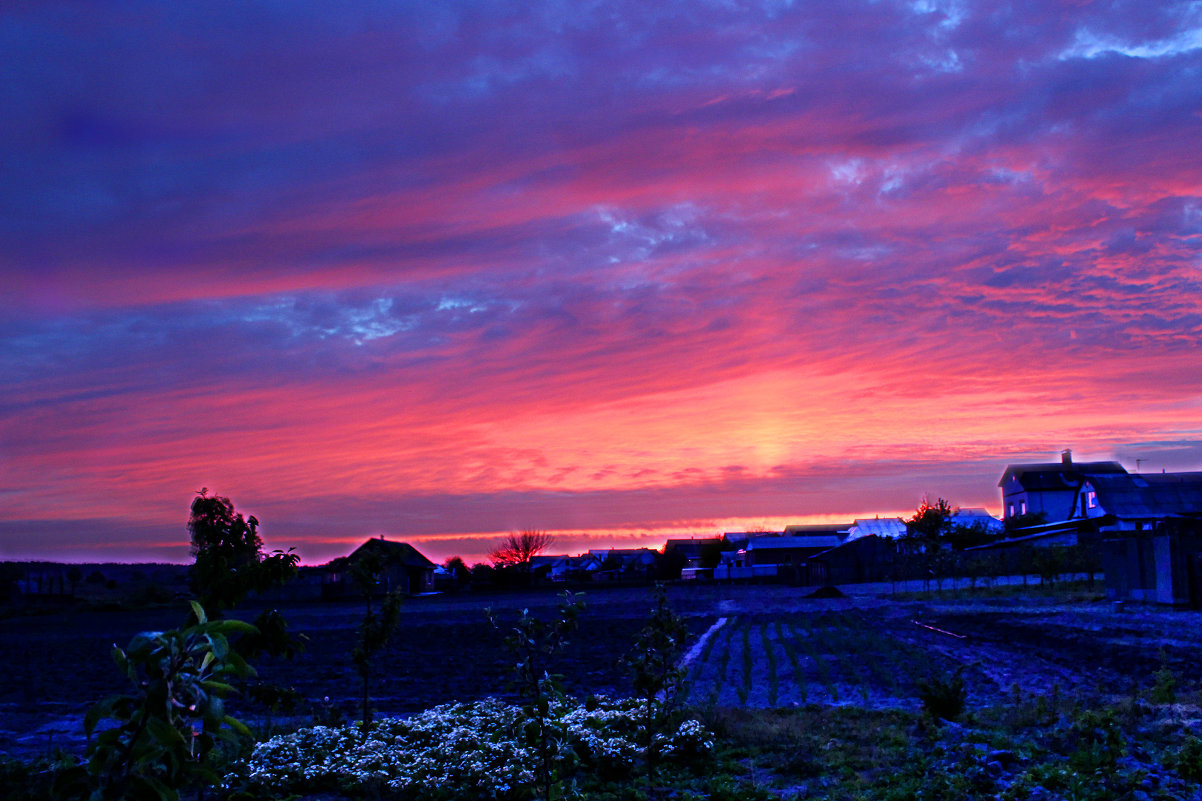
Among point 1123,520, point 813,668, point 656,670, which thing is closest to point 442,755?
point 656,670

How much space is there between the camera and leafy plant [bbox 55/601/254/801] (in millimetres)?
2506

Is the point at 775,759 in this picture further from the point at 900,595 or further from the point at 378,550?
the point at 900,595

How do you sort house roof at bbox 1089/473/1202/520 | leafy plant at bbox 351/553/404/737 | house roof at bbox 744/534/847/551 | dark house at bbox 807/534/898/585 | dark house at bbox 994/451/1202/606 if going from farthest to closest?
house roof at bbox 744/534/847/551
dark house at bbox 807/534/898/585
house roof at bbox 1089/473/1202/520
dark house at bbox 994/451/1202/606
leafy plant at bbox 351/553/404/737

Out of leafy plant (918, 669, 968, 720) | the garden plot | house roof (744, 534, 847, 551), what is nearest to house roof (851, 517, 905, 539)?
house roof (744, 534, 847, 551)

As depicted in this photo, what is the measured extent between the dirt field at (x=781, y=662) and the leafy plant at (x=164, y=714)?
218 inches

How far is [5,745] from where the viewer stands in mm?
14273

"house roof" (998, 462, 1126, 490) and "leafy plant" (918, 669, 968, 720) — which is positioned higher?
"house roof" (998, 462, 1126, 490)

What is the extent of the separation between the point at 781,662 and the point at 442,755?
41.0 ft

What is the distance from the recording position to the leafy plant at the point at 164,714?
8.22ft

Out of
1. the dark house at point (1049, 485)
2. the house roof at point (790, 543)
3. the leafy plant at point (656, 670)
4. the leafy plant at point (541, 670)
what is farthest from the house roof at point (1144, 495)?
the leafy plant at point (541, 670)

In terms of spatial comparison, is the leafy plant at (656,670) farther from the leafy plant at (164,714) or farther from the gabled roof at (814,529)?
the gabled roof at (814,529)

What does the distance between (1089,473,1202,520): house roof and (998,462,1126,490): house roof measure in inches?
1060

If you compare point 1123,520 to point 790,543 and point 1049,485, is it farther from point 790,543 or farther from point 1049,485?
point 790,543

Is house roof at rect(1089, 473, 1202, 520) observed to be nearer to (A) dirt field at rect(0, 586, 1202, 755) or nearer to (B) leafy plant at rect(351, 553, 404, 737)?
(A) dirt field at rect(0, 586, 1202, 755)
